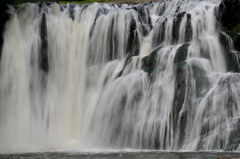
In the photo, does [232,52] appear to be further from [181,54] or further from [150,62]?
[150,62]

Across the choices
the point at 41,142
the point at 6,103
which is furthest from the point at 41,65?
the point at 41,142

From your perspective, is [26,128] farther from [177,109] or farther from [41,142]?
[177,109]

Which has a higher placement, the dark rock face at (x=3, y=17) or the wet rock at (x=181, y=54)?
the dark rock face at (x=3, y=17)

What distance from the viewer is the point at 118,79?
2219 cm

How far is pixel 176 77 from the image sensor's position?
21188 millimetres

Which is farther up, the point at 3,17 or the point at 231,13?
the point at 231,13

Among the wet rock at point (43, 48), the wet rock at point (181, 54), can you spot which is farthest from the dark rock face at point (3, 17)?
the wet rock at point (181, 54)

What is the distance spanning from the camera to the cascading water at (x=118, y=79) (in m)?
19.5

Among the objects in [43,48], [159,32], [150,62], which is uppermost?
[159,32]

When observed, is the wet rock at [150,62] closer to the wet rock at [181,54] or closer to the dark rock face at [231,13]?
the wet rock at [181,54]

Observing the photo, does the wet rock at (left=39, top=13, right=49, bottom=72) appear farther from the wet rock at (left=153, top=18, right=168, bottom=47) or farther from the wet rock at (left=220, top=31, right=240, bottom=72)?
the wet rock at (left=220, top=31, right=240, bottom=72)

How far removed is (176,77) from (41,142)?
23.4 feet

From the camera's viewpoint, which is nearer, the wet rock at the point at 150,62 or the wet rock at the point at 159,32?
the wet rock at the point at 150,62

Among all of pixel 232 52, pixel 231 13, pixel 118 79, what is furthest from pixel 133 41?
pixel 231 13
